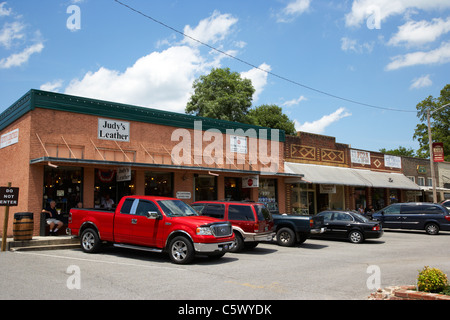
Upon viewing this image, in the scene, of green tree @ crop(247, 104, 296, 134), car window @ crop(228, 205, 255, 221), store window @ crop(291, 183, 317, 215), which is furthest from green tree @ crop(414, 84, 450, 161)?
car window @ crop(228, 205, 255, 221)

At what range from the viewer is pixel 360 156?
31062 millimetres

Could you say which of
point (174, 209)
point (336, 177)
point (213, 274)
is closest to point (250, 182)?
point (336, 177)

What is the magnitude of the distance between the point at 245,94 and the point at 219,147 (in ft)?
74.4

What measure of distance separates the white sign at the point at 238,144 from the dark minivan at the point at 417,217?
363 inches

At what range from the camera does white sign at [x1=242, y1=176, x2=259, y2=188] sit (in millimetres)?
21616

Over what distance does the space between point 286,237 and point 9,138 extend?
13.5 metres

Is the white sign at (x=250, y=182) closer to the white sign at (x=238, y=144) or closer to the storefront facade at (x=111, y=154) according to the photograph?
the storefront facade at (x=111, y=154)

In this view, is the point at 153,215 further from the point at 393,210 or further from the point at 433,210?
the point at 433,210

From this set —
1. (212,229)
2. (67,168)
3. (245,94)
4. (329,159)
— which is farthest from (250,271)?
(245,94)

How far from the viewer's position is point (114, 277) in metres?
8.30

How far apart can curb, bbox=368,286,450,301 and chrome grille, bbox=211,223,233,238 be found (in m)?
4.73

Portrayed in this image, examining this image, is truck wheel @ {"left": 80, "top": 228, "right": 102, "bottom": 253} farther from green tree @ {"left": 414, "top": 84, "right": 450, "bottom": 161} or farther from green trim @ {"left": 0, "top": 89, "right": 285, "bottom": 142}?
green tree @ {"left": 414, "top": 84, "right": 450, "bottom": 161}

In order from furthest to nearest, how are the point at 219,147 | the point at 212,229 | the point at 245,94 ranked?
1. the point at 245,94
2. the point at 219,147
3. the point at 212,229
